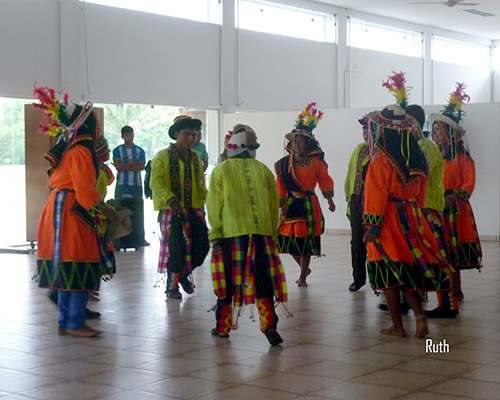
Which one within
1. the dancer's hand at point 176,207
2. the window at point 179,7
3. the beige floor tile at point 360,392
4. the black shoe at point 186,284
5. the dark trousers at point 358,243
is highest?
the window at point 179,7

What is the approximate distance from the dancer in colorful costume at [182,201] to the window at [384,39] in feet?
35.2

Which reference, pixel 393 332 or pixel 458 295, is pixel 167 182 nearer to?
pixel 393 332

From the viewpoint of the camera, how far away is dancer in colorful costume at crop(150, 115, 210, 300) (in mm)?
6309

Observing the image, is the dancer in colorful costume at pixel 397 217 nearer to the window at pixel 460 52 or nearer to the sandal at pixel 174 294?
the sandal at pixel 174 294

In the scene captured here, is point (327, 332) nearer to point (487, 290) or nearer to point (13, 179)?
point (487, 290)

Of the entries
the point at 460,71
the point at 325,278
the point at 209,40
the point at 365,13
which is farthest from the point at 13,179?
the point at 460,71

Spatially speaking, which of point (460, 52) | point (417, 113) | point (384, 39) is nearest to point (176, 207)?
point (417, 113)

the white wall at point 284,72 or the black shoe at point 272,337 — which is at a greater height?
the white wall at point 284,72

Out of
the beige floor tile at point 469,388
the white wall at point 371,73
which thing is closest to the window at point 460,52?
the white wall at point 371,73

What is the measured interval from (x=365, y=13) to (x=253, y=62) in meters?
3.54

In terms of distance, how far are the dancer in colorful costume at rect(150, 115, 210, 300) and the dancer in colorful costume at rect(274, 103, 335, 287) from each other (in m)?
1.15

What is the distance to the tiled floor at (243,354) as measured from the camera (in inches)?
153

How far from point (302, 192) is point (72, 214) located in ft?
9.34

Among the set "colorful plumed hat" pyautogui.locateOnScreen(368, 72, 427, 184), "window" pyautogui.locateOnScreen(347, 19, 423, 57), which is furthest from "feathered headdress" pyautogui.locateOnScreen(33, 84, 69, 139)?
"window" pyautogui.locateOnScreen(347, 19, 423, 57)
